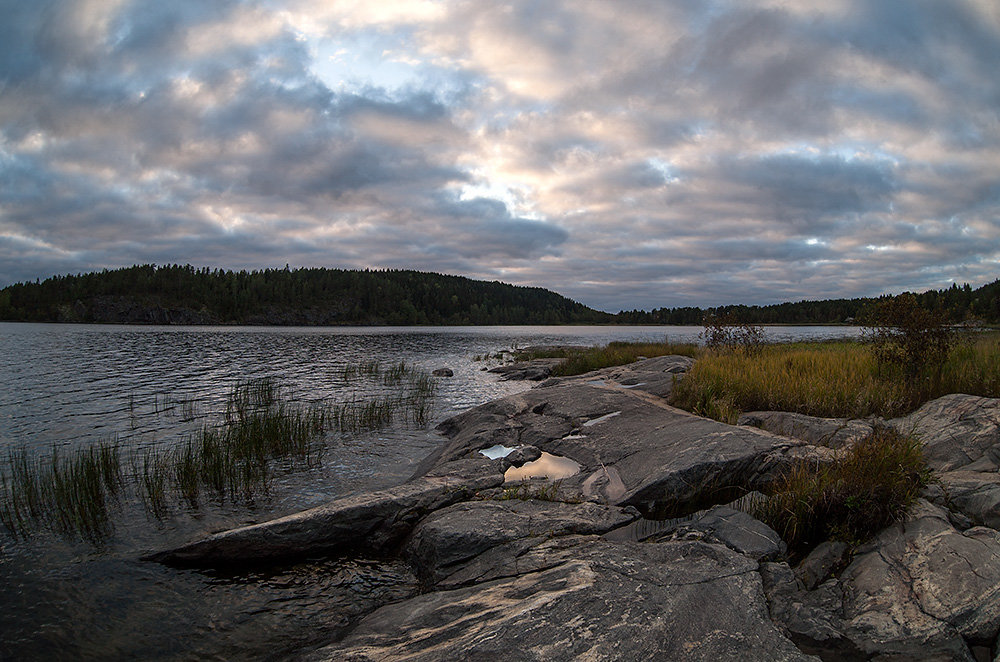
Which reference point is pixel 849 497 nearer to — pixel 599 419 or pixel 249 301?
pixel 599 419

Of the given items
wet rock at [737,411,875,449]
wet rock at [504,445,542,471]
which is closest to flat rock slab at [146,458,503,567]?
wet rock at [504,445,542,471]

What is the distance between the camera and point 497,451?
35.3 feet

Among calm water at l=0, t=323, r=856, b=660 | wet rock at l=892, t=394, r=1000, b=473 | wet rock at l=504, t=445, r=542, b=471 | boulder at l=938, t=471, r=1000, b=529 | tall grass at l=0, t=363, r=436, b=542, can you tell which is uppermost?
wet rock at l=892, t=394, r=1000, b=473

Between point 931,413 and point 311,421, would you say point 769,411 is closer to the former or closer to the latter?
point 931,413

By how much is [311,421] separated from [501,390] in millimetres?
10959

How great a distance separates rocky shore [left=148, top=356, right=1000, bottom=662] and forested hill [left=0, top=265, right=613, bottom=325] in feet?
526

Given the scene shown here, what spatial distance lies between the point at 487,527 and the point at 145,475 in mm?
7297

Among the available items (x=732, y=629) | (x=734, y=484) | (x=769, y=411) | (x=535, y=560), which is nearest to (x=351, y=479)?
(x=535, y=560)

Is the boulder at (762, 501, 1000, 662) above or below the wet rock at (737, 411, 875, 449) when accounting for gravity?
below

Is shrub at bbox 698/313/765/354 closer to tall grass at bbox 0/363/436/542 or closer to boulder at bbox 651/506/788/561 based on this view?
boulder at bbox 651/506/788/561

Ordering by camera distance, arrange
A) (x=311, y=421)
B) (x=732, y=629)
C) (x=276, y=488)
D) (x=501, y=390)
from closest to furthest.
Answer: (x=732, y=629)
(x=276, y=488)
(x=311, y=421)
(x=501, y=390)

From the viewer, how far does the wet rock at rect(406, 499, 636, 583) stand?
19.7 feet

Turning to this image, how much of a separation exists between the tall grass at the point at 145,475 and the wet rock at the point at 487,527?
458 centimetres

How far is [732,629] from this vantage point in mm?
3998
